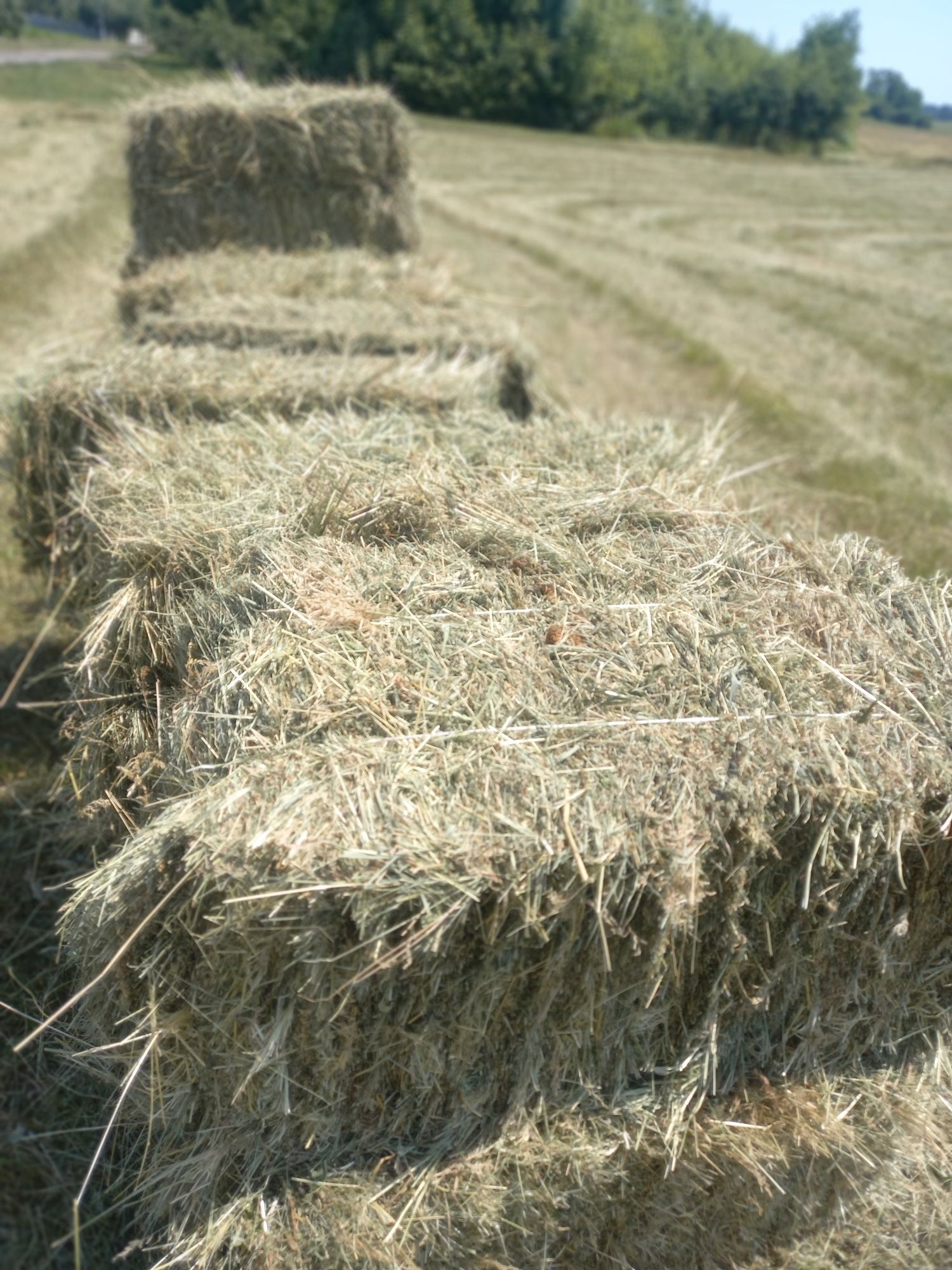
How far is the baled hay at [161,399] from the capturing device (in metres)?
4.24

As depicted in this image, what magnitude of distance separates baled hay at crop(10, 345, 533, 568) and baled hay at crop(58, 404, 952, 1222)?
165 centimetres

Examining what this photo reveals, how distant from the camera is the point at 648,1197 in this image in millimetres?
2473

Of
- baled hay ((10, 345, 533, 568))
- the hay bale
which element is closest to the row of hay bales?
baled hay ((10, 345, 533, 568))

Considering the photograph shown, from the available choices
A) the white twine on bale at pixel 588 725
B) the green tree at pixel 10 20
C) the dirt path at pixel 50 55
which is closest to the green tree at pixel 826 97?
the dirt path at pixel 50 55

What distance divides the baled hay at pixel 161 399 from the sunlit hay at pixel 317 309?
21.2 inches

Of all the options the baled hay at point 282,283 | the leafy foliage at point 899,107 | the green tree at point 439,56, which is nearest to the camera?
the baled hay at point 282,283

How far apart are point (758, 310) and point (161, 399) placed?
1022cm

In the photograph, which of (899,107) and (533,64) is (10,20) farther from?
(899,107)

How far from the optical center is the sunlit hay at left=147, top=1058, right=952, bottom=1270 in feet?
7.15

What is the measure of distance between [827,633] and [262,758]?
4.75 ft

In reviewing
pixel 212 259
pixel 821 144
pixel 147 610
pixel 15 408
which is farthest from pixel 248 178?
pixel 821 144

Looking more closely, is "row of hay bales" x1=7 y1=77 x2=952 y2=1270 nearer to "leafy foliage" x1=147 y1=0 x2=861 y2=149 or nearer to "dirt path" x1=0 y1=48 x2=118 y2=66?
"leafy foliage" x1=147 y1=0 x2=861 y2=149

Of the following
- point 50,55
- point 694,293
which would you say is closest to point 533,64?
point 50,55

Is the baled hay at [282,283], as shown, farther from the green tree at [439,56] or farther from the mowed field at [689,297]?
the green tree at [439,56]
